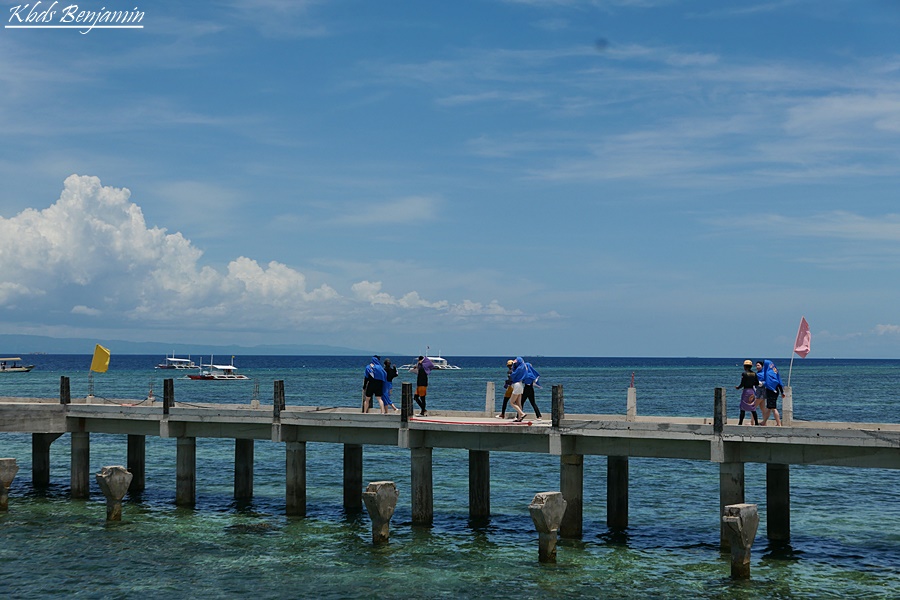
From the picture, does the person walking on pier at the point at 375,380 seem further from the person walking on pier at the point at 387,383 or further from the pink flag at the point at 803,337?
the pink flag at the point at 803,337

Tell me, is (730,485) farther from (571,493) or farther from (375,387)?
(375,387)

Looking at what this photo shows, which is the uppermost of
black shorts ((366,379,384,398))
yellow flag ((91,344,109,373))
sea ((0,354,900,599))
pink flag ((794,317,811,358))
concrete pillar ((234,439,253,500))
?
pink flag ((794,317,811,358))

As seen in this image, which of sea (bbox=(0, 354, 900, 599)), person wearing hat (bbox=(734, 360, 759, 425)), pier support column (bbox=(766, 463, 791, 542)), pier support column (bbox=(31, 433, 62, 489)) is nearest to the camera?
sea (bbox=(0, 354, 900, 599))

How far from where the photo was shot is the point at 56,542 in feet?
91.0

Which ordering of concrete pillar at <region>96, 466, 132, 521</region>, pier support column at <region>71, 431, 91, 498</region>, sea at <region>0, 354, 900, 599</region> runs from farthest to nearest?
pier support column at <region>71, 431, 91, 498</region>, concrete pillar at <region>96, 466, 132, 521</region>, sea at <region>0, 354, 900, 599</region>

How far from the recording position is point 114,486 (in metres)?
29.5

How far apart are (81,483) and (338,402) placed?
187ft

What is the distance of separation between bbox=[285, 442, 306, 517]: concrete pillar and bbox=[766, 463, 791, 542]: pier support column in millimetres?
12688

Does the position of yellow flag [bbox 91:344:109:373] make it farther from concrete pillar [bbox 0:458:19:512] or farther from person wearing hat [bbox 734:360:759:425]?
person wearing hat [bbox 734:360:759:425]

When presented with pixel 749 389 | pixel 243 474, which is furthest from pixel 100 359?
pixel 749 389

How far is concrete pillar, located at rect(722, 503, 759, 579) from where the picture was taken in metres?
22.3

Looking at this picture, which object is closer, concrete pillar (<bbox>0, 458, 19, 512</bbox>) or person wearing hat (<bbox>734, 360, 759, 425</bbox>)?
person wearing hat (<bbox>734, 360, 759, 425</bbox>)

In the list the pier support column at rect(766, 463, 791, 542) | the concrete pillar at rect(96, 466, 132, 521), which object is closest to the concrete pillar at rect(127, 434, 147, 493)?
the concrete pillar at rect(96, 466, 132, 521)

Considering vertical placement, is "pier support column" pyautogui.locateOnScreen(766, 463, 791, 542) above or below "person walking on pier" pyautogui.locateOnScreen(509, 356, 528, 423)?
below
